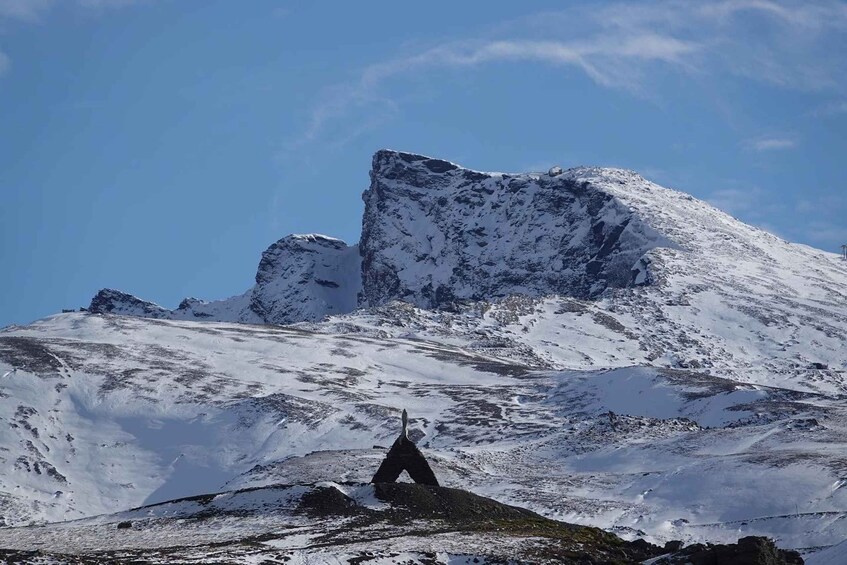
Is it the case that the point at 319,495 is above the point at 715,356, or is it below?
below

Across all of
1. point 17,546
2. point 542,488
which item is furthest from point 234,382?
point 17,546

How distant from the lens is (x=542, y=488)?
9088 cm

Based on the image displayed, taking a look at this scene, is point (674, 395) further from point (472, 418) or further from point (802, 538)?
point (802, 538)

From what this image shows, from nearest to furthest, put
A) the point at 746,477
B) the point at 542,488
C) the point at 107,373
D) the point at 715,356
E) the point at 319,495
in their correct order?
the point at 319,495
the point at 746,477
the point at 542,488
the point at 107,373
the point at 715,356

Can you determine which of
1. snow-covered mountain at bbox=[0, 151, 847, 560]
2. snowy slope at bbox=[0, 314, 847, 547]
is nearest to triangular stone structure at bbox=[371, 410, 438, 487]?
snow-covered mountain at bbox=[0, 151, 847, 560]

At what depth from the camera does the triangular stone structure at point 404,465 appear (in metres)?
59.8

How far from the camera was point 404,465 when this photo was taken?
198 ft

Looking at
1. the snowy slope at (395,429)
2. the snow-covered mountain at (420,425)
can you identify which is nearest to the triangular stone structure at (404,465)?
the snow-covered mountain at (420,425)

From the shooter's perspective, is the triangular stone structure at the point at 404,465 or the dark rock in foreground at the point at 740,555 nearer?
the dark rock in foreground at the point at 740,555

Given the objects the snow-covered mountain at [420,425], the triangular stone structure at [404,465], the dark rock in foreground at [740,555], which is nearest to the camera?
the dark rock in foreground at [740,555]

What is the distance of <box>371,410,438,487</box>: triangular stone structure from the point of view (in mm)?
59781

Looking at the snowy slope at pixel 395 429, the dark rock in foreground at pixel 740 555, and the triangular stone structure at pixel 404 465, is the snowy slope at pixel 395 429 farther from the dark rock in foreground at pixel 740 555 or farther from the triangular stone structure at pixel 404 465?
the dark rock in foreground at pixel 740 555

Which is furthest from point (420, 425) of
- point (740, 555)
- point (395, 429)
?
point (740, 555)

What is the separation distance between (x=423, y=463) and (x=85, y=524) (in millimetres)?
14380
